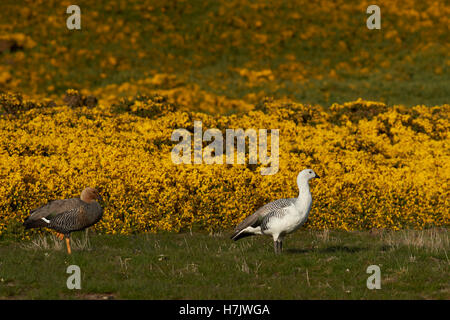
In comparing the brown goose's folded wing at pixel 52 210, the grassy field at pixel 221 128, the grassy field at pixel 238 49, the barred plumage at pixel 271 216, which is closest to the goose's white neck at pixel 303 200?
the barred plumage at pixel 271 216

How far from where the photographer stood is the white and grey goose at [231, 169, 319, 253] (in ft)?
43.2

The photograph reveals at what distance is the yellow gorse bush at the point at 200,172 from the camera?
18.9 m

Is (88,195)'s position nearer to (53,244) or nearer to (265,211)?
(53,244)

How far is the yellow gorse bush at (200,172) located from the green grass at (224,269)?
236 cm

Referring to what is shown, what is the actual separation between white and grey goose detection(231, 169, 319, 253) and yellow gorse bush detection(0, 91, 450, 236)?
16.2 ft

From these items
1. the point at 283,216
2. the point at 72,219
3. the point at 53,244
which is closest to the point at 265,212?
the point at 283,216

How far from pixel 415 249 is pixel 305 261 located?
3126 millimetres

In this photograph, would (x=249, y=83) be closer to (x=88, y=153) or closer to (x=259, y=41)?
(x=259, y=41)

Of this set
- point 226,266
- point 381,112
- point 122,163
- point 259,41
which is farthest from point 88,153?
point 259,41

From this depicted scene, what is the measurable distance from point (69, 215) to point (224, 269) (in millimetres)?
3609

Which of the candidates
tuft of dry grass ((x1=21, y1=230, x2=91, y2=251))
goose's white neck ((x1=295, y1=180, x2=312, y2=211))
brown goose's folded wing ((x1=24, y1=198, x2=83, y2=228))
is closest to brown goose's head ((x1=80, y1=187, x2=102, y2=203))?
brown goose's folded wing ((x1=24, y1=198, x2=83, y2=228))

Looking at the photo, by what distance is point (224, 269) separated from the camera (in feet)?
42.3

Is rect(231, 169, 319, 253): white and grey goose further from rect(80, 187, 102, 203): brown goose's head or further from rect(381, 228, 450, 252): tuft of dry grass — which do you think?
rect(80, 187, 102, 203): brown goose's head

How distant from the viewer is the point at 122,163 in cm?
2133
